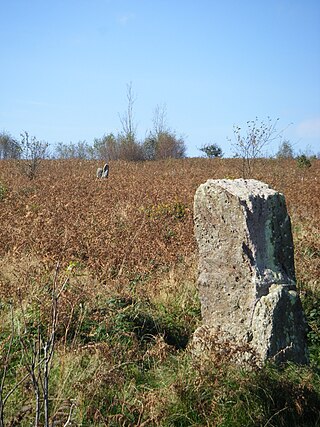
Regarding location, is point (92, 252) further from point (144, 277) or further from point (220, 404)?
point (220, 404)

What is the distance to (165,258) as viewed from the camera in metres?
7.44

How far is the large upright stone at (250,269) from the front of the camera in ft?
13.8

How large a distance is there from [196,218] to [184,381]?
1589 mm

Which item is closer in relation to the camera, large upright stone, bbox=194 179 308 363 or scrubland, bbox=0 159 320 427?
scrubland, bbox=0 159 320 427

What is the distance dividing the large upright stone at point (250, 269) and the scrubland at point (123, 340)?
33cm

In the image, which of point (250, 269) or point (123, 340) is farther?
point (123, 340)

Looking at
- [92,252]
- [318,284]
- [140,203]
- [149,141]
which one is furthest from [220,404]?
[149,141]

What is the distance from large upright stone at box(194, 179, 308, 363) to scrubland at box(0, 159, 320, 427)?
1.10 feet

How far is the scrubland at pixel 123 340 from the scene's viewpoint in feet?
11.4

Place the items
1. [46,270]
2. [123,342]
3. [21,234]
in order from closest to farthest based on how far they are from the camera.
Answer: [123,342] → [46,270] → [21,234]

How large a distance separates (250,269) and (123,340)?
4.27ft

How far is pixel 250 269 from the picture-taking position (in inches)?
170

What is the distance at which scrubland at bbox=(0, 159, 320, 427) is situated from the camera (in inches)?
137

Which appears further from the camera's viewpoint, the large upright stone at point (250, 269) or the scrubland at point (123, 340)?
the large upright stone at point (250, 269)
